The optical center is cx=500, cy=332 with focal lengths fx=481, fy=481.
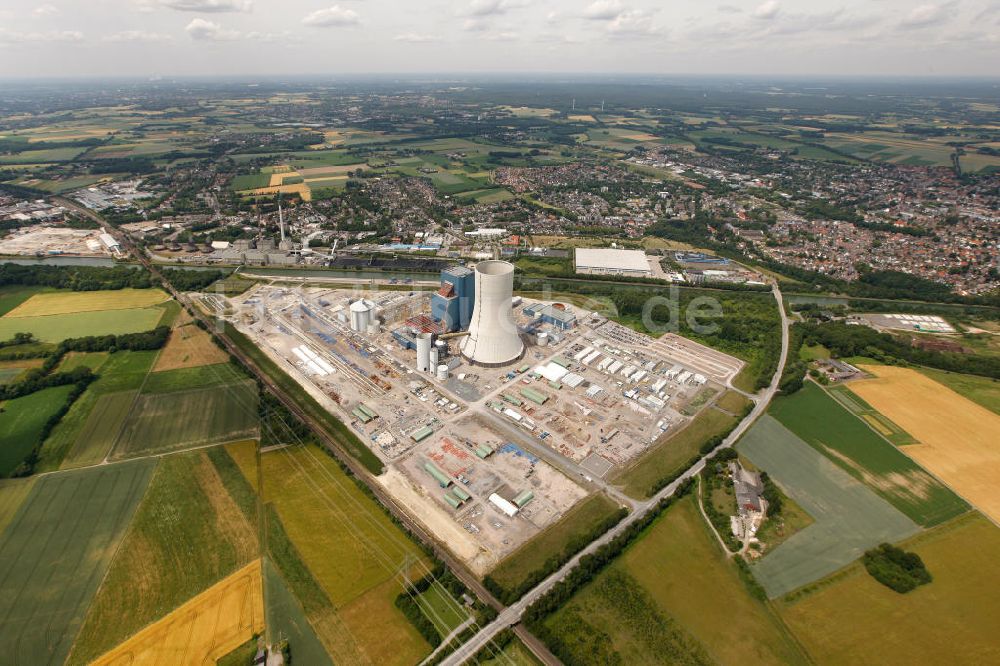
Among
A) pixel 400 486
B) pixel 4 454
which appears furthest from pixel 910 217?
pixel 4 454

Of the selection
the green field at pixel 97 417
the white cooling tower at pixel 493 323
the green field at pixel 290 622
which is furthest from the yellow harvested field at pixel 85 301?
the green field at pixel 290 622

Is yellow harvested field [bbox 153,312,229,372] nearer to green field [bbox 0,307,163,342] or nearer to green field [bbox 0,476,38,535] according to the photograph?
green field [bbox 0,307,163,342]

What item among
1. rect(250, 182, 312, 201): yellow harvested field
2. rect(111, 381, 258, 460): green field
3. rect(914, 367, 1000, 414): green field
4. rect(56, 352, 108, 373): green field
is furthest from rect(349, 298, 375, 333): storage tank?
rect(250, 182, 312, 201): yellow harvested field

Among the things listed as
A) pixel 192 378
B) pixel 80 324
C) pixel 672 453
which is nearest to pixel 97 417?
pixel 192 378

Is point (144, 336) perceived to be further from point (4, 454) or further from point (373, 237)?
point (373, 237)

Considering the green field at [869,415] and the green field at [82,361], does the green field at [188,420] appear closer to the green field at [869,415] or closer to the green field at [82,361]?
the green field at [82,361]

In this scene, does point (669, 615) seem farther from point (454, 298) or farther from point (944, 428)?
point (454, 298)
